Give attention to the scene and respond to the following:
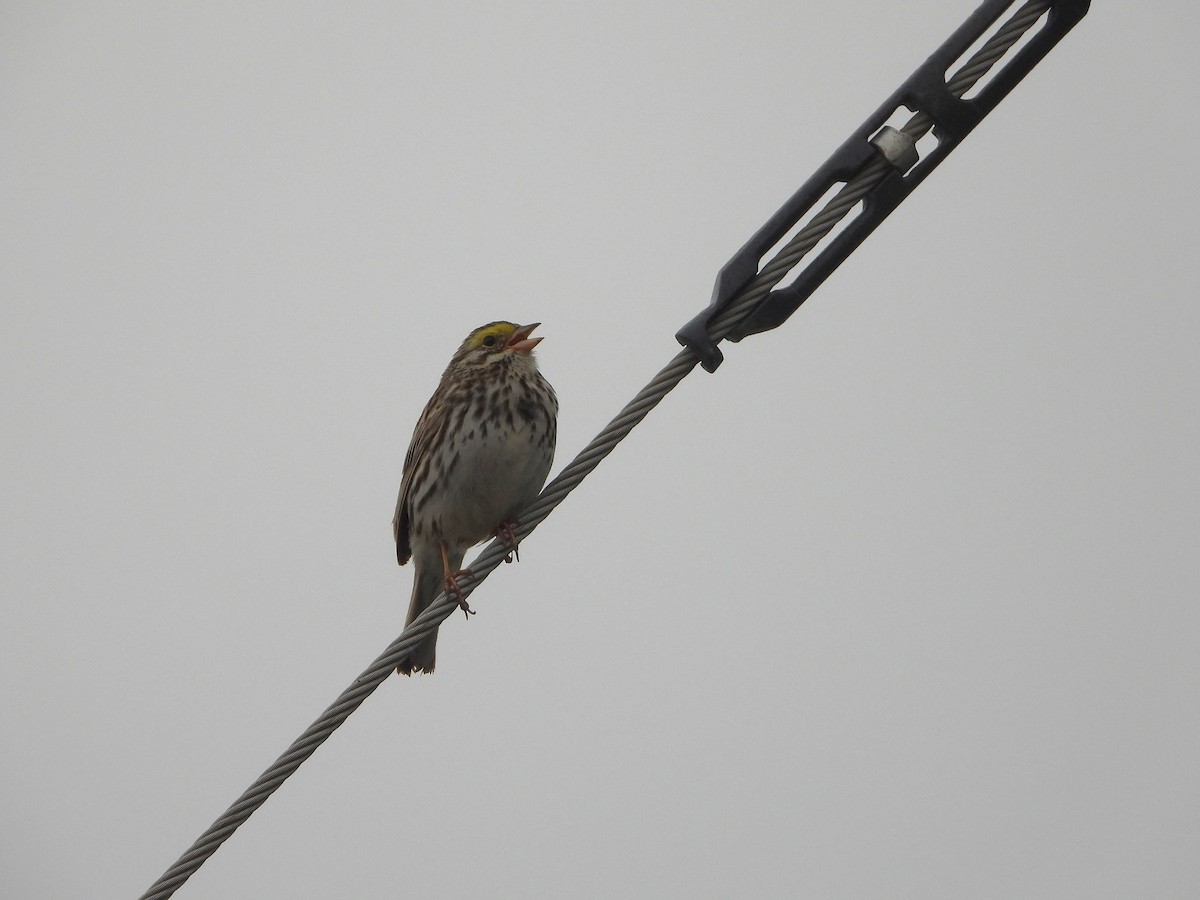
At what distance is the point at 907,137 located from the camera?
12.1 feet

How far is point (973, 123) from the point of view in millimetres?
3701

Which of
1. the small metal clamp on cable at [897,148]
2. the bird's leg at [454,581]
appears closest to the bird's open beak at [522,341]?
the bird's leg at [454,581]

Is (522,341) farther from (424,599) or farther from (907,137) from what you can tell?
(907,137)

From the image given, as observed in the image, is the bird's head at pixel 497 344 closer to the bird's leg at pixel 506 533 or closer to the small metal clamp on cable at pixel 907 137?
the bird's leg at pixel 506 533

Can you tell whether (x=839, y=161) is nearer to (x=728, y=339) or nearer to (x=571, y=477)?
(x=728, y=339)

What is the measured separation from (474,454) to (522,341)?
2.33ft

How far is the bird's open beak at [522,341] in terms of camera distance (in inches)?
238

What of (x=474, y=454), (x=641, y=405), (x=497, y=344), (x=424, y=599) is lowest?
(x=641, y=405)

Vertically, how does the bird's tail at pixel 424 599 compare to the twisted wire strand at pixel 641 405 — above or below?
above

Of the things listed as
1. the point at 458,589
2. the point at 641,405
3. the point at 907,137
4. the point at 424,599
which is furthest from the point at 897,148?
the point at 424,599

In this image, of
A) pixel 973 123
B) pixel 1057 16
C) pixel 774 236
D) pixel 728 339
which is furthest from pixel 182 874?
pixel 1057 16

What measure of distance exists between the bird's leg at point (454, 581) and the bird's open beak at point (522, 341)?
1.02 m

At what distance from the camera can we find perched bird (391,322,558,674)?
5.67 meters

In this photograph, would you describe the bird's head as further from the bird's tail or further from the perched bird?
the bird's tail
